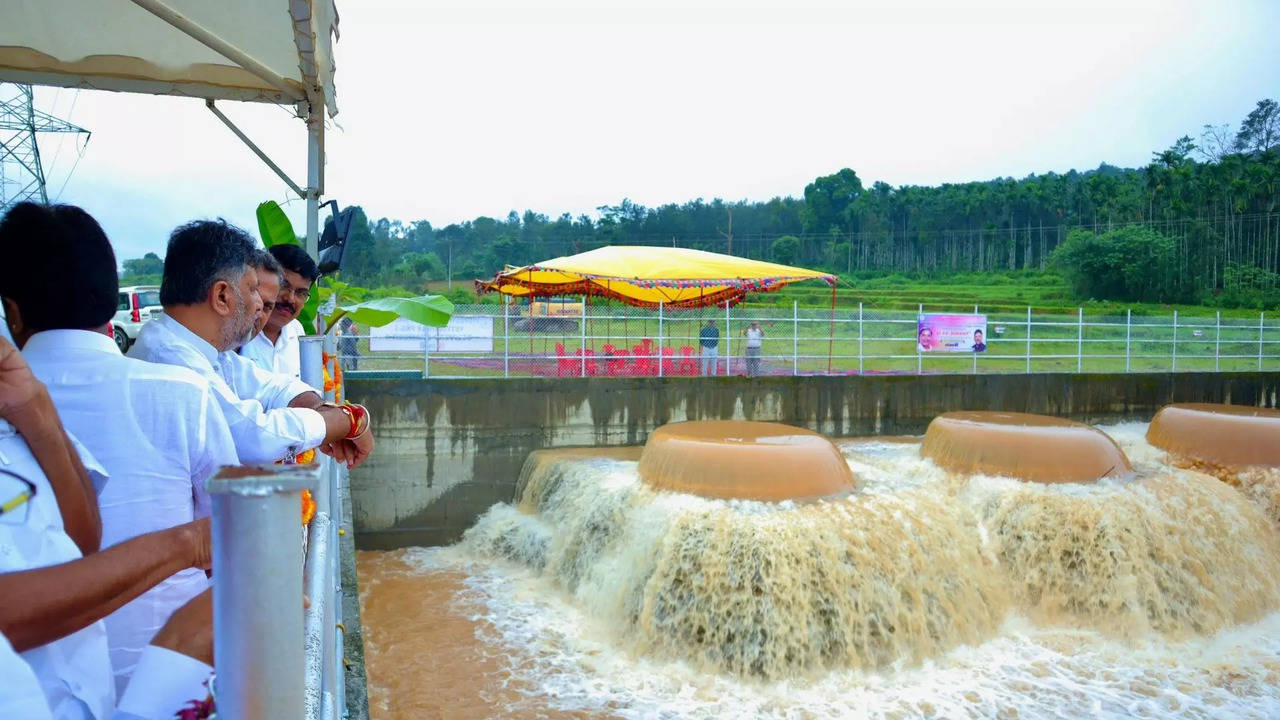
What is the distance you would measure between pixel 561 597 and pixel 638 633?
1296 mm

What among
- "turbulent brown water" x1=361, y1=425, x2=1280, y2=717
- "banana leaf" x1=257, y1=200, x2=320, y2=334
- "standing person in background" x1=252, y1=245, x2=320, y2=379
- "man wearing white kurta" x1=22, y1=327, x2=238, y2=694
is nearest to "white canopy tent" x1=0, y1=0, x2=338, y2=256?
"banana leaf" x1=257, y1=200, x2=320, y2=334

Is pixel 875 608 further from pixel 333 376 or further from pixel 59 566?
pixel 59 566

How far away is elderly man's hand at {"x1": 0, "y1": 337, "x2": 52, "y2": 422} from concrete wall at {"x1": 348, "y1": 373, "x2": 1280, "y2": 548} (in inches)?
314

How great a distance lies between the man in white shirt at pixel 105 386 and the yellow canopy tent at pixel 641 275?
9335 millimetres

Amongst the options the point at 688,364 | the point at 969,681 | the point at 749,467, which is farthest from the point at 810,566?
the point at 688,364

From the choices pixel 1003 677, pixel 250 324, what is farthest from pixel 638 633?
pixel 250 324

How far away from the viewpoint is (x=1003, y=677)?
582 cm

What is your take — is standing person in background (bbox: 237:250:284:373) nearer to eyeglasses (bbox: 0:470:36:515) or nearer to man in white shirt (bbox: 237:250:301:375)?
man in white shirt (bbox: 237:250:301:375)

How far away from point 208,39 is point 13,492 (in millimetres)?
2659

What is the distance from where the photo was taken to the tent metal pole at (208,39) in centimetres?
286

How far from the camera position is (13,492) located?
101cm

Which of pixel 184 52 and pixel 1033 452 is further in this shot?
pixel 1033 452

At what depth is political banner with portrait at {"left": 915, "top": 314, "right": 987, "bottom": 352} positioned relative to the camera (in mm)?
12367

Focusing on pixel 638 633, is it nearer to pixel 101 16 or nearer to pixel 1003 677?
pixel 1003 677
